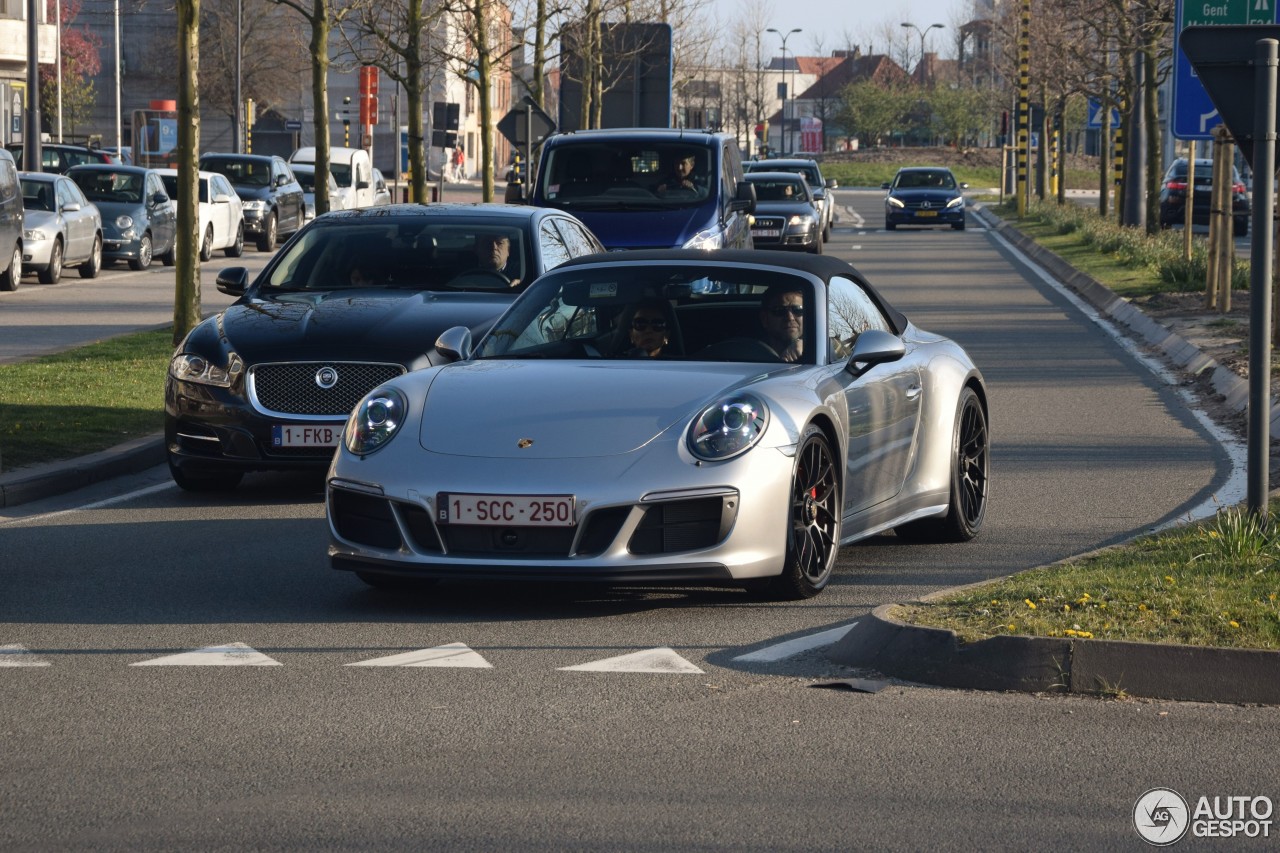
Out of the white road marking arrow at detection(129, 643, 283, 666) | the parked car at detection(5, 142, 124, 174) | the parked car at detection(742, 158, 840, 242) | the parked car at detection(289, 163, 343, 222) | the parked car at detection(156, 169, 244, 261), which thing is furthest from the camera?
the parked car at detection(5, 142, 124, 174)

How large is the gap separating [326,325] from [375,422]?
3.23 metres

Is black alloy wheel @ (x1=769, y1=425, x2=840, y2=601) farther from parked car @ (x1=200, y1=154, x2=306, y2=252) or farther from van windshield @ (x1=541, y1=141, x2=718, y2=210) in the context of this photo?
parked car @ (x1=200, y1=154, x2=306, y2=252)

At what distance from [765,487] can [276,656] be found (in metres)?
1.86

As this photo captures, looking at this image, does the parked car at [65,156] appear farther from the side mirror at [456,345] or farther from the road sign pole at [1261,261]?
the road sign pole at [1261,261]

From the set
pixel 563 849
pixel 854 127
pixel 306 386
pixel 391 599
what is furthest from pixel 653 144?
pixel 854 127

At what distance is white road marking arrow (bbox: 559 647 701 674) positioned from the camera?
21.5 ft

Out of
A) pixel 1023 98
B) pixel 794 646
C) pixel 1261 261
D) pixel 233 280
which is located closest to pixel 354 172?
pixel 1023 98

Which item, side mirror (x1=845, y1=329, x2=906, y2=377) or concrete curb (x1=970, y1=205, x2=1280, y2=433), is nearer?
side mirror (x1=845, y1=329, x2=906, y2=377)

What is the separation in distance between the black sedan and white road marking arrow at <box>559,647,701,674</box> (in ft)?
13.2

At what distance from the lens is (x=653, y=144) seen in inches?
854

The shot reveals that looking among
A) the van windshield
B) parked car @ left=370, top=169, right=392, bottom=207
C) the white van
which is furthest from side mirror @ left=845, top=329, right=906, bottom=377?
parked car @ left=370, top=169, right=392, bottom=207

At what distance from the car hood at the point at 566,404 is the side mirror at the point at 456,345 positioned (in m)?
0.48

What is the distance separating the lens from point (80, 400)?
14117 mm

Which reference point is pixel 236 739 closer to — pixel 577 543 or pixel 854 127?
pixel 577 543
